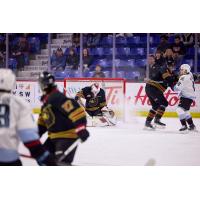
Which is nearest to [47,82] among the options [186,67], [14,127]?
[14,127]

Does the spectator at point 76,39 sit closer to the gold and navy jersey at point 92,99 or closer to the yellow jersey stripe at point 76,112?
the gold and navy jersey at point 92,99

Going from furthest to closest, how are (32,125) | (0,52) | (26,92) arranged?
(0,52) < (26,92) < (32,125)

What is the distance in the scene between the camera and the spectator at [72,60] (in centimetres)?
286

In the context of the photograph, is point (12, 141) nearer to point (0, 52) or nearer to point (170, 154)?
point (0, 52)

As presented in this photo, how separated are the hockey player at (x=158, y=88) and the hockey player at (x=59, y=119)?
481 millimetres

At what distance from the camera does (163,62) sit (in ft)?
9.60

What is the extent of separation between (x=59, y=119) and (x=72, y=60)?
17.0 inches

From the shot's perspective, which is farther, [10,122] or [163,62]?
[163,62]

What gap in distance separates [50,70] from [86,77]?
24cm

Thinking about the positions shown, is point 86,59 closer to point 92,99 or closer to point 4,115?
point 92,99

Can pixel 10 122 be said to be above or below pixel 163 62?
below

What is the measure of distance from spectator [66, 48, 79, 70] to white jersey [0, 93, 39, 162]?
0.52 m

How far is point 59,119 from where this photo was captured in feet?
8.73

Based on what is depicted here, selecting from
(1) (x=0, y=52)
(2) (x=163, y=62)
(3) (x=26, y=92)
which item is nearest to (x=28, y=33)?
(1) (x=0, y=52)
